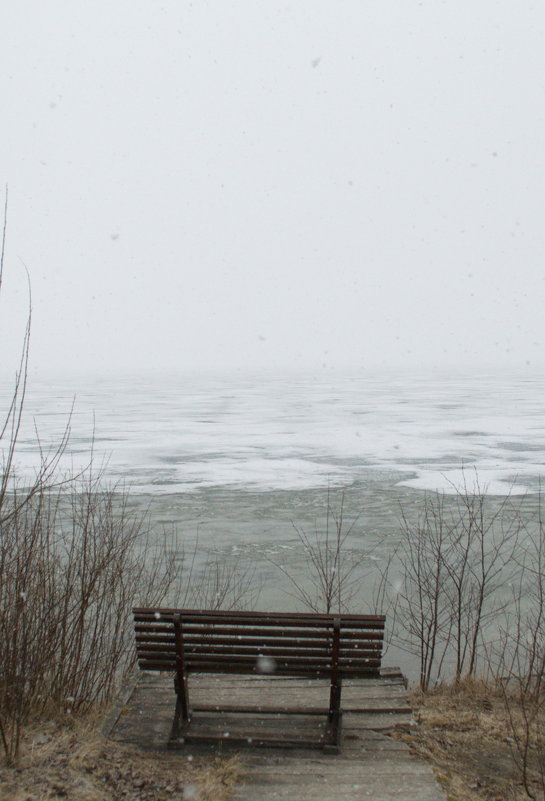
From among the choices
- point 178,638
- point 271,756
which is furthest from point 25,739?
point 271,756

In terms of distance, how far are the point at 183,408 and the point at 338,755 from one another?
3767 cm

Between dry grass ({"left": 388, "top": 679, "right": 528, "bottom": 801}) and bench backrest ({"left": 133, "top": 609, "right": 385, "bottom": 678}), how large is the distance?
1.03m

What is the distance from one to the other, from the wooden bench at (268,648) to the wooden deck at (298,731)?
14cm

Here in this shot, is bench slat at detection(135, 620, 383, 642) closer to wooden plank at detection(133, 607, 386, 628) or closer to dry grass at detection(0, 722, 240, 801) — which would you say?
wooden plank at detection(133, 607, 386, 628)

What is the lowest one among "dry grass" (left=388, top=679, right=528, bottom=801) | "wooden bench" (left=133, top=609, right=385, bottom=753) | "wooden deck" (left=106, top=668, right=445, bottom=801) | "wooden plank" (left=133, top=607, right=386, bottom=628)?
"dry grass" (left=388, top=679, right=528, bottom=801)

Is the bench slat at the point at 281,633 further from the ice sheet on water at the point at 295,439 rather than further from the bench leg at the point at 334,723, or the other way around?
the ice sheet on water at the point at 295,439

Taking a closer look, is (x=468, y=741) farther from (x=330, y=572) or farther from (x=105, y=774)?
(x=330, y=572)

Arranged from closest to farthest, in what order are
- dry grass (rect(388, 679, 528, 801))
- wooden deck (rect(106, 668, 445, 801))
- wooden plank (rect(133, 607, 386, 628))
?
wooden deck (rect(106, 668, 445, 801)), wooden plank (rect(133, 607, 386, 628)), dry grass (rect(388, 679, 528, 801))

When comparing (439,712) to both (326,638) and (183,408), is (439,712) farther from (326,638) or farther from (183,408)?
(183,408)

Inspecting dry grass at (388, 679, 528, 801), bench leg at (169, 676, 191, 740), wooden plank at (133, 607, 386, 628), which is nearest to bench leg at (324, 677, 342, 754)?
wooden plank at (133, 607, 386, 628)

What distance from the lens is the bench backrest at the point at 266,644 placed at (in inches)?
194

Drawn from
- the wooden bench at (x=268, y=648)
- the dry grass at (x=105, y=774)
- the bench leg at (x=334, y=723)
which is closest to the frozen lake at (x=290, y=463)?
the bench leg at (x=334, y=723)

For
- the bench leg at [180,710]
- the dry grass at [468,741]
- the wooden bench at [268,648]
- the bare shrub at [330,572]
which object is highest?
the wooden bench at [268,648]

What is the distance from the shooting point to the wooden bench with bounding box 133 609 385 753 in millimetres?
4930
